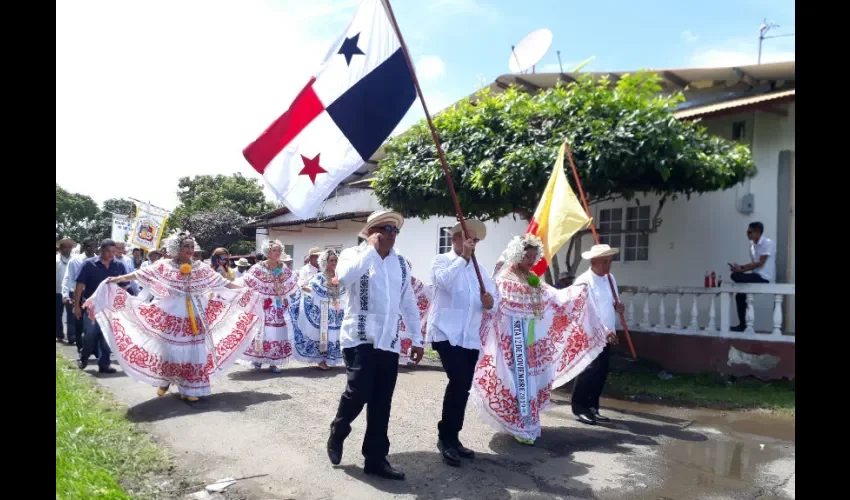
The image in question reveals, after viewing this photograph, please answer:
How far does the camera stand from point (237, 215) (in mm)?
34438

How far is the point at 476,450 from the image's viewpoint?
568cm

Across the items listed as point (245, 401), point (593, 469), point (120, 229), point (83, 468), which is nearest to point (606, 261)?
point (593, 469)

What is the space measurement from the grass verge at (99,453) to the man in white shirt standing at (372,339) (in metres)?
1.44

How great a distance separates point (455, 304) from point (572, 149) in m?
4.85

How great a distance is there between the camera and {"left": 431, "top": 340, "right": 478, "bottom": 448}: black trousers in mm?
5324

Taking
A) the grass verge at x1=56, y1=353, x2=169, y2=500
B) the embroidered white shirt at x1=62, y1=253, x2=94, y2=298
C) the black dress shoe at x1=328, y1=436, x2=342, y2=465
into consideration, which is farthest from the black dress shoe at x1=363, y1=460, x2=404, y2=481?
the embroidered white shirt at x1=62, y1=253, x2=94, y2=298

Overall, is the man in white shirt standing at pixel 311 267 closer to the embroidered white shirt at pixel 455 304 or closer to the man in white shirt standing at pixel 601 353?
the man in white shirt standing at pixel 601 353

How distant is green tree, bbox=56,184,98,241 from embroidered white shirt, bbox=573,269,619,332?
198 feet

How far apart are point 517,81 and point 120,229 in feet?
38.0

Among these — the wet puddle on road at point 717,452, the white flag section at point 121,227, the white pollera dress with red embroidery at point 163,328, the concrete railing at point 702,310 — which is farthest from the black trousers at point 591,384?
the white flag section at point 121,227

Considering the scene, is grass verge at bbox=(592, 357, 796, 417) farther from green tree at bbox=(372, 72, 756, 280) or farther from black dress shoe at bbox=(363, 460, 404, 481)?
black dress shoe at bbox=(363, 460, 404, 481)
